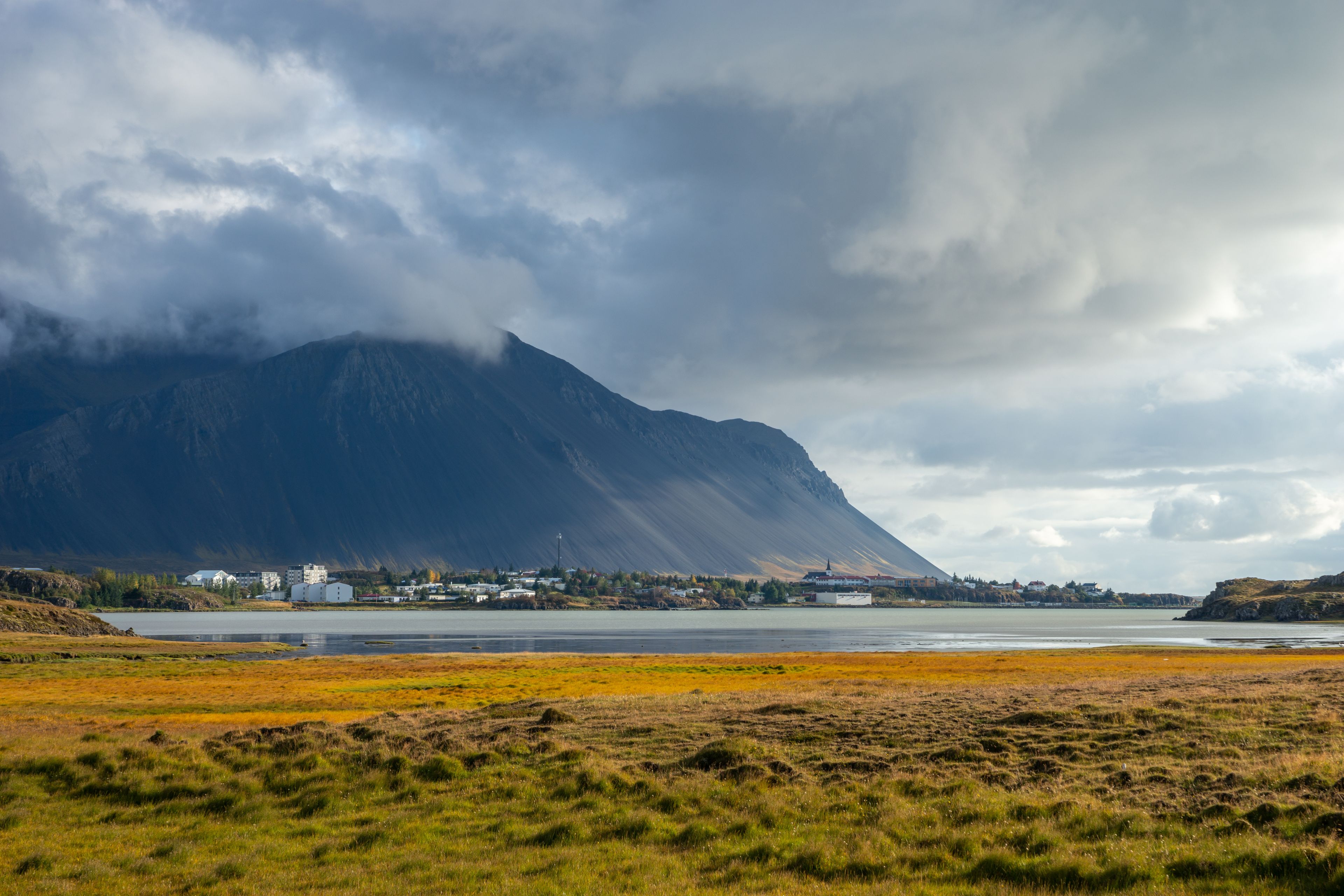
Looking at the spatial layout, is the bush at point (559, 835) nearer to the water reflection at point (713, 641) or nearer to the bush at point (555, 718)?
the bush at point (555, 718)

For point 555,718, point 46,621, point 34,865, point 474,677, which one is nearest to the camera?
point 34,865

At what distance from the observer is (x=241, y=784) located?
27.5 meters

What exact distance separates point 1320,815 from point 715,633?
17276cm

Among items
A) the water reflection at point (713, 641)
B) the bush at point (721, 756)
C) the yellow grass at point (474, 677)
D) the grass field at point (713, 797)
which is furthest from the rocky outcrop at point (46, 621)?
the bush at point (721, 756)

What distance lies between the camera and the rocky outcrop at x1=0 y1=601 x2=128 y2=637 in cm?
12744

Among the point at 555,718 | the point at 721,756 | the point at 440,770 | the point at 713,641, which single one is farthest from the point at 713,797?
the point at 713,641

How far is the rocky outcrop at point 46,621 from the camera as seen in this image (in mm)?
127438

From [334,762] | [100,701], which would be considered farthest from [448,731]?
[100,701]

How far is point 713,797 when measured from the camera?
24.4 metres

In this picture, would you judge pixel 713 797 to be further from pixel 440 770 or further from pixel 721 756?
pixel 440 770

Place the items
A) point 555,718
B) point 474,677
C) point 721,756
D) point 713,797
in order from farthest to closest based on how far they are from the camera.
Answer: point 474,677 < point 555,718 < point 721,756 < point 713,797

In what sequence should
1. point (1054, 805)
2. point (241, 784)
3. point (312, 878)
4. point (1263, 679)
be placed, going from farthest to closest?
1. point (1263, 679)
2. point (241, 784)
3. point (1054, 805)
4. point (312, 878)

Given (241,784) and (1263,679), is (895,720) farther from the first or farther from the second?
(1263,679)

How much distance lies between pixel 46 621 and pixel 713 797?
138076mm
